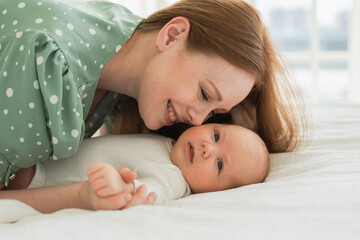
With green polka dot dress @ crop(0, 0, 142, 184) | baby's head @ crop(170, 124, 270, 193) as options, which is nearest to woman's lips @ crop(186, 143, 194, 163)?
baby's head @ crop(170, 124, 270, 193)

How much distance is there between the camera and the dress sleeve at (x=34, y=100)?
100 centimetres

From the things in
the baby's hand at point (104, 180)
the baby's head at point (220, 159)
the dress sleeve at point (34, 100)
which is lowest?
the baby's head at point (220, 159)

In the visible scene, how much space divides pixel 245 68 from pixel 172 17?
283 millimetres

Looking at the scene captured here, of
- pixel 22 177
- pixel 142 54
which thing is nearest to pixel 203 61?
pixel 142 54

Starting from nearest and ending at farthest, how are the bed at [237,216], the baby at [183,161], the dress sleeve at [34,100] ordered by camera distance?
the bed at [237,216] < the dress sleeve at [34,100] < the baby at [183,161]

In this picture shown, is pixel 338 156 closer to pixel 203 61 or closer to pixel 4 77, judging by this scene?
pixel 203 61

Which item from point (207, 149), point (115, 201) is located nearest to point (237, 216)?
point (115, 201)

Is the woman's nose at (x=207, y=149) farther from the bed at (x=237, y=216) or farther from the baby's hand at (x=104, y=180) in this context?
the baby's hand at (x=104, y=180)

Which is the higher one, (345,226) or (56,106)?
(56,106)

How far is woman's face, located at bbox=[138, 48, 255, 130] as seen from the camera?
1.21 m

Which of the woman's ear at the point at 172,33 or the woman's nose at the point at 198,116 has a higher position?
the woman's ear at the point at 172,33

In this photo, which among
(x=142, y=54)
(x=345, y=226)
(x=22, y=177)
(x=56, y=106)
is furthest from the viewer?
(x=142, y=54)

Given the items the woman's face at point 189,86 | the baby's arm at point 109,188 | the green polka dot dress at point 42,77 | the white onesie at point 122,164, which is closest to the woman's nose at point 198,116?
the woman's face at point 189,86

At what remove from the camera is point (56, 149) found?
1056 mm
